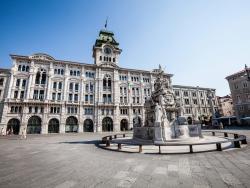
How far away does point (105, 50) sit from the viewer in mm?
48375

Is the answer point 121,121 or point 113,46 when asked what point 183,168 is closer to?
point 121,121

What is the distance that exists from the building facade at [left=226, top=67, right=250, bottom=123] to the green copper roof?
1741 inches

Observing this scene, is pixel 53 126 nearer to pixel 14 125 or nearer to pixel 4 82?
pixel 14 125

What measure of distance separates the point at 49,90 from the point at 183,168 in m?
40.2

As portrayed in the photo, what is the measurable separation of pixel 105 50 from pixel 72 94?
20.1m

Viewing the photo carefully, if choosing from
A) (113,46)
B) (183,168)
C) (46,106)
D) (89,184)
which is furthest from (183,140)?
(113,46)

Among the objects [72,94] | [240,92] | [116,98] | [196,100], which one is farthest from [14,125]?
[240,92]

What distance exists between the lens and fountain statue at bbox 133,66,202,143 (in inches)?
524

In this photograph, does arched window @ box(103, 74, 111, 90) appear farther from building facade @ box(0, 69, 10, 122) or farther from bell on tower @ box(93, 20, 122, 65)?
building facade @ box(0, 69, 10, 122)

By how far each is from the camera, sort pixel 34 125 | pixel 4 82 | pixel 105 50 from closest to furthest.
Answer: pixel 34 125 → pixel 4 82 → pixel 105 50

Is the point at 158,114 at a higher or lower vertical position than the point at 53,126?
higher

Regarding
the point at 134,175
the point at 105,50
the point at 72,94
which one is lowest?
the point at 134,175

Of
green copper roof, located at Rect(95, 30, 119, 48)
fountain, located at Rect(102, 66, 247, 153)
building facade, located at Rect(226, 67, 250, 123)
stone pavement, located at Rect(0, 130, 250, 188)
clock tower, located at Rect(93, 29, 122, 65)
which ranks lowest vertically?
stone pavement, located at Rect(0, 130, 250, 188)

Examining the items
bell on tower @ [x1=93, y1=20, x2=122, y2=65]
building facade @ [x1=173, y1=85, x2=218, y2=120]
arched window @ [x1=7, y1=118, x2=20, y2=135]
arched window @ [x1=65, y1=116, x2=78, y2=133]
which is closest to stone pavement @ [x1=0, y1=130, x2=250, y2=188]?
arched window @ [x1=65, y1=116, x2=78, y2=133]
